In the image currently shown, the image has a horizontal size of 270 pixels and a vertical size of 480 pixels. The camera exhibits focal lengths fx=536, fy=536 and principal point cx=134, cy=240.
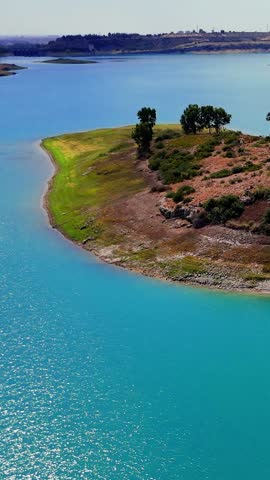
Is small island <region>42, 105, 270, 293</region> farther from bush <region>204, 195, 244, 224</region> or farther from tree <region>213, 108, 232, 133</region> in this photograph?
tree <region>213, 108, 232, 133</region>

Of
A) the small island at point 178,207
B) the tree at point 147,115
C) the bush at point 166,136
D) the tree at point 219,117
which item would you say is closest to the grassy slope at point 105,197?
the small island at point 178,207

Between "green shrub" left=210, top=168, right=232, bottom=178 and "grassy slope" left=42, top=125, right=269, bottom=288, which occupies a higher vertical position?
"green shrub" left=210, top=168, right=232, bottom=178

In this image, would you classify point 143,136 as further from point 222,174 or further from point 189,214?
point 189,214

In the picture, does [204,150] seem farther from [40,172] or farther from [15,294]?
[15,294]

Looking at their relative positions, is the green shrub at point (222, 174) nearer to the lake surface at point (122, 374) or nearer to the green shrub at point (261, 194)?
the green shrub at point (261, 194)

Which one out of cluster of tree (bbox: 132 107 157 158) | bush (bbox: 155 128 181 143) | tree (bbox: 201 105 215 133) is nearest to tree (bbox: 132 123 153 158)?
cluster of tree (bbox: 132 107 157 158)
